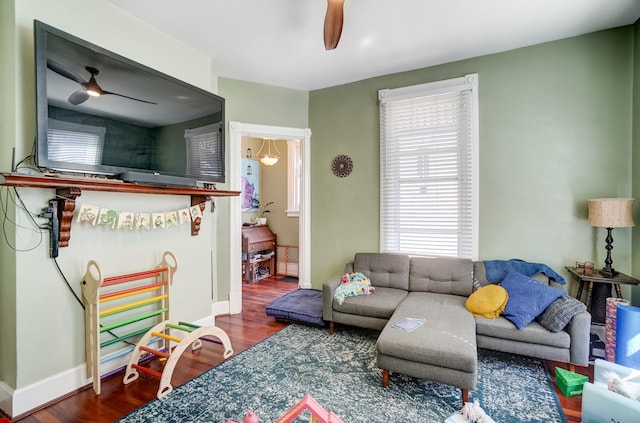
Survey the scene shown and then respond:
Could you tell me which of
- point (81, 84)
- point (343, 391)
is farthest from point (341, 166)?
point (81, 84)

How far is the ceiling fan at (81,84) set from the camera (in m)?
1.86

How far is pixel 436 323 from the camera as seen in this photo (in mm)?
2316

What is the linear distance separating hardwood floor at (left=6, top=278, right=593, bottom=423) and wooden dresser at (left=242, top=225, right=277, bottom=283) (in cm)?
200

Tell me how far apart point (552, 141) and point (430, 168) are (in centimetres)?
115

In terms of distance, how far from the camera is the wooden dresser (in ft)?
17.5

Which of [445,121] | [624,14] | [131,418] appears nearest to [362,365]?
[131,418]

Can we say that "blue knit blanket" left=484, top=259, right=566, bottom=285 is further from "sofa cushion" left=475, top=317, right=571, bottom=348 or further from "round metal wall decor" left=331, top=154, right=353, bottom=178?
"round metal wall decor" left=331, top=154, right=353, bottom=178

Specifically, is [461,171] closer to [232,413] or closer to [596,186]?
[596,186]

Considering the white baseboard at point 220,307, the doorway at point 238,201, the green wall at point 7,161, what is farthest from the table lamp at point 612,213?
the green wall at point 7,161

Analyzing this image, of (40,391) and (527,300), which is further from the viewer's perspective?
(527,300)

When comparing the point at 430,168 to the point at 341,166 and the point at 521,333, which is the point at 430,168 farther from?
the point at 521,333


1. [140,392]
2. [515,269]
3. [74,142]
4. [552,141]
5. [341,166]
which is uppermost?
[552,141]

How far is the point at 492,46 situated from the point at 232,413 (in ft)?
12.8

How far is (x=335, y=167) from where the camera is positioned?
13.4ft
